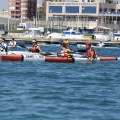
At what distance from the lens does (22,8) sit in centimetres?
18738

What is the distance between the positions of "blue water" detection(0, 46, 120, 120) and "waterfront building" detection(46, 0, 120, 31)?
11065 cm

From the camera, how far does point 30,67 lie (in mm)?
38594

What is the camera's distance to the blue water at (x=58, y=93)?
823 inches

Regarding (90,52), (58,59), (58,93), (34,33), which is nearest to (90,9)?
(34,33)

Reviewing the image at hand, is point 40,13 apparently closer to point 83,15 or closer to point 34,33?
point 83,15

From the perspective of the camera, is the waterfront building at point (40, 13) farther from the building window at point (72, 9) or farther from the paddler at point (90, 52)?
the paddler at point (90, 52)

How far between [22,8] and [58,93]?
163 m

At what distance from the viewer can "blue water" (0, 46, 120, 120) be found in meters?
20.9

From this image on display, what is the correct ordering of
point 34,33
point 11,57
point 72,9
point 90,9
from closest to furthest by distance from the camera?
point 11,57, point 34,33, point 72,9, point 90,9

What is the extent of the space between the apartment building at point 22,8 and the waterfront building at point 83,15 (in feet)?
107

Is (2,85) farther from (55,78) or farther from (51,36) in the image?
(51,36)

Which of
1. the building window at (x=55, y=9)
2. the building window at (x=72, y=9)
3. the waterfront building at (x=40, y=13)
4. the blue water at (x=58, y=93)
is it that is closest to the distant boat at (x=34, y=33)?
the building window at (x=72, y=9)

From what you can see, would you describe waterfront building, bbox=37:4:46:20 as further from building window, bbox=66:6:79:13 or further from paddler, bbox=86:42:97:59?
paddler, bbox=86:42:97:59

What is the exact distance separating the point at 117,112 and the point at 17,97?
430 cm
